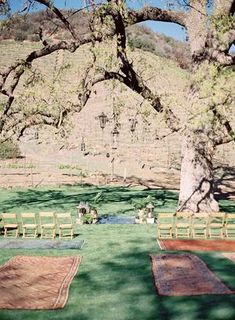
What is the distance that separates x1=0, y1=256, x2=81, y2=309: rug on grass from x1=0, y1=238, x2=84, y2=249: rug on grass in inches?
53.9

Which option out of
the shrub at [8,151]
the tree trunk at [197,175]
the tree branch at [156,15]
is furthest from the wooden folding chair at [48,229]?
the shrub at [8,151]

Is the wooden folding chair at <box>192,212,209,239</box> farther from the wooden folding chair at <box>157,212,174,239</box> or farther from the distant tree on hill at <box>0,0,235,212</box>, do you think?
the distant tree on hill at <box>0,0,235,212</box>

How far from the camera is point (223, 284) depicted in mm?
9461

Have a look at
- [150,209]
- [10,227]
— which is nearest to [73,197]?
[150,209]

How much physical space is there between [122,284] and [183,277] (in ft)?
4.73

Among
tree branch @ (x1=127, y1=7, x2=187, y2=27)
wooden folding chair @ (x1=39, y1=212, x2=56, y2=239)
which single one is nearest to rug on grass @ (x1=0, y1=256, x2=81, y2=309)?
wooden folding chair @ (x1=39, y1=212, x2=56, y2=239)

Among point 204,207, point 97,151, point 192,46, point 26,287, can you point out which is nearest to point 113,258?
point 26,287

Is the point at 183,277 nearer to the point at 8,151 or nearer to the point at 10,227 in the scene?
the point at 10,227

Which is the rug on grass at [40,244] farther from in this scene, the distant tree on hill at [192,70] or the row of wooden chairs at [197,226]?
the distant tree on hill at [192,70]

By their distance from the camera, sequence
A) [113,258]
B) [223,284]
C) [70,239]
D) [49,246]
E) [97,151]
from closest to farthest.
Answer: [223,284] → [113,258] → [49,246] → [70,239] → [97,151]

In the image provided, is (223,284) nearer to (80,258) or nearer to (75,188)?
(80,258)

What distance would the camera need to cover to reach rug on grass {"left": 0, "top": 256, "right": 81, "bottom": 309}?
8578 mm

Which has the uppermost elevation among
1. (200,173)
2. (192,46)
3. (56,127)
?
(192,46)

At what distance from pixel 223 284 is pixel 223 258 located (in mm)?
2684
